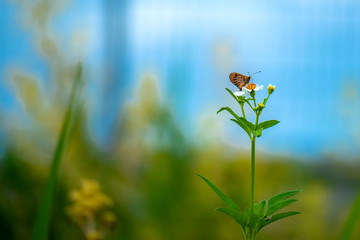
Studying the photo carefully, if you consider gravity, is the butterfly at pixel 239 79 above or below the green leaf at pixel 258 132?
above

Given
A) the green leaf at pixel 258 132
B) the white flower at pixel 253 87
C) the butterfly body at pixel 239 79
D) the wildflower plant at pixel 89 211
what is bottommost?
the wildflower plant at pixel 89 211

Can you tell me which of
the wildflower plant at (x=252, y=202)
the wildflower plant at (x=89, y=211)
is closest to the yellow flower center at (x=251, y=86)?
the wildflower plant at (x=252, y=202)

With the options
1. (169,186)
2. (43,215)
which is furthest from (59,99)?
(43,215)

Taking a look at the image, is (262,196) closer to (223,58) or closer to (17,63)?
(223,58)

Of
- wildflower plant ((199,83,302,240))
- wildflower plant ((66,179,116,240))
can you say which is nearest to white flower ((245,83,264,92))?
wildflower plant ((199,83,302,240))

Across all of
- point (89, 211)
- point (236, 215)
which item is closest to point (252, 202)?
point (236, 215)

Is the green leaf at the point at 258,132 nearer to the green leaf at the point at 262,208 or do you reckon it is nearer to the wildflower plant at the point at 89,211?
the green leaf at the point at 262,208

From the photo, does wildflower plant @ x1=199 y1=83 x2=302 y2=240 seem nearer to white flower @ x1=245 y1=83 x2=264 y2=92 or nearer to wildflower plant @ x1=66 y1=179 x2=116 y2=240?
white flower @ x1=245 y1=83 x2=264 y2=92

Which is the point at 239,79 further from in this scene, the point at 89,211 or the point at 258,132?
the point at 89,211

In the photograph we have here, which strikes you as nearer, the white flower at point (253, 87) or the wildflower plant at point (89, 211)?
the white flower at point (253, 87)
